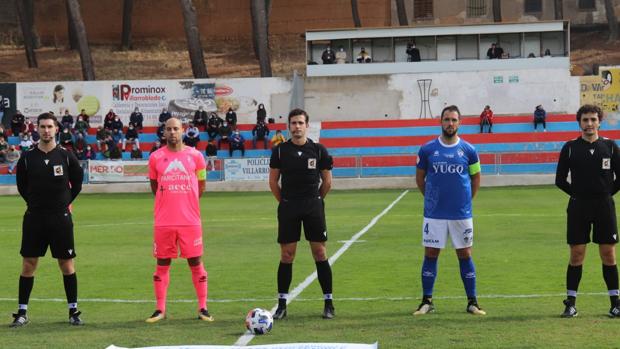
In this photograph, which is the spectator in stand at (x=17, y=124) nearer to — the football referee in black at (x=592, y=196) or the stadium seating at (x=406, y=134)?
the stadium seating at (x=406, y=134)

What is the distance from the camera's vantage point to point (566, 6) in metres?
79.1

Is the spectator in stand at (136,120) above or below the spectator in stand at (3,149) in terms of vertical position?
above

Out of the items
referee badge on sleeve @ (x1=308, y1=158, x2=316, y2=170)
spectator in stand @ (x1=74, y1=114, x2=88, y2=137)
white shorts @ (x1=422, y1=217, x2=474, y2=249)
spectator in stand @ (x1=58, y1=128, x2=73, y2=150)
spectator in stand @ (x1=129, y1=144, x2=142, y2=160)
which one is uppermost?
spectator in stand @ (x1=74, y1=114, x2=88, y2=137)

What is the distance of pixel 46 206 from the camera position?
11.4 m

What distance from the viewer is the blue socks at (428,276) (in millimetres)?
11844

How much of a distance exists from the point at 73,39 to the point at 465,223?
69.1 metres

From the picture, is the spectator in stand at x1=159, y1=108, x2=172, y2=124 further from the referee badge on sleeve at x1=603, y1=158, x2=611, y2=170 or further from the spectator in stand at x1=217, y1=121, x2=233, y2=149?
the referee badge on sleeve at x1=603, y1=158, x2=611, y2=170

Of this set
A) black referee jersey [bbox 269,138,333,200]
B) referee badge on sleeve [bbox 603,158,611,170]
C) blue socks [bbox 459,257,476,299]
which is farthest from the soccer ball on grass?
referee badge on sleeve [bbox 603,158,611,170]

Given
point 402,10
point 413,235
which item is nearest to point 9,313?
point 413,235

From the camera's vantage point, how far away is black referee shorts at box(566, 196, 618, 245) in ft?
37.2

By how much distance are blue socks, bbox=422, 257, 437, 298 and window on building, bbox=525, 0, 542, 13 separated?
69.8m

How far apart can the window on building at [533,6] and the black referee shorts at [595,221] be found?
6982cm

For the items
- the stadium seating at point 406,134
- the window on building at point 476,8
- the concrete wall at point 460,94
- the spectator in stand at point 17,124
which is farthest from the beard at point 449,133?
the window on building at point 476,8

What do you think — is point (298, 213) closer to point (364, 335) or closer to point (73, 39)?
point (364, 335)
